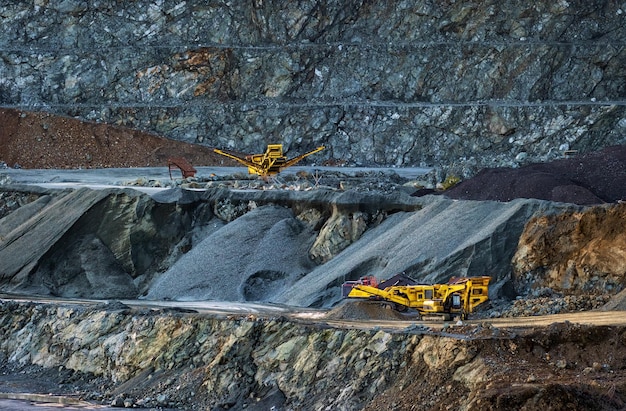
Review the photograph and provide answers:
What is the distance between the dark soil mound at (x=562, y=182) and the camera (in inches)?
1287

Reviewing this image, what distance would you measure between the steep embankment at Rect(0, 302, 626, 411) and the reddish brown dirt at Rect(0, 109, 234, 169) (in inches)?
1089

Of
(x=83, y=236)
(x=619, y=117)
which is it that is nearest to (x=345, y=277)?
(x=83, y=236)

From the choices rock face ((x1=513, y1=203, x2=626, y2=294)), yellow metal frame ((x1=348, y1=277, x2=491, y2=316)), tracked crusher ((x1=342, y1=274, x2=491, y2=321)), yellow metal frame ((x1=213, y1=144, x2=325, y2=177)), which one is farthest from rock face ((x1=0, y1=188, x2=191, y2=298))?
rock face ((x1=513, y1=203, x2=626, y2=294))

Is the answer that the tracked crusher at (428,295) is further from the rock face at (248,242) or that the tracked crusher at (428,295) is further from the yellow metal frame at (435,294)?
the rock face at (248,242)

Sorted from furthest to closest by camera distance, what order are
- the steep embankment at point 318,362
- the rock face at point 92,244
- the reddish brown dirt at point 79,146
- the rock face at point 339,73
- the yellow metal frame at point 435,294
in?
the reddish brown dirt at point 79,146, the rock face at point 339,73, the rock face at point 92,244, the yellow metal frame at point 435,294, the steep embankment at point 318,362

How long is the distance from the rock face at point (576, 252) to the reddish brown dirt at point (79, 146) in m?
30.0

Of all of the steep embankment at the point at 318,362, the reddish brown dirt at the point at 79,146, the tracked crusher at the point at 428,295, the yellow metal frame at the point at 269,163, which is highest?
the reddish brown dirt at the point at 79,146

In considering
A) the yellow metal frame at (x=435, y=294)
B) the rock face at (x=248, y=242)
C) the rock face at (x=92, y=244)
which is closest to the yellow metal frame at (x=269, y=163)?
the rock face at (x=248, y=242)

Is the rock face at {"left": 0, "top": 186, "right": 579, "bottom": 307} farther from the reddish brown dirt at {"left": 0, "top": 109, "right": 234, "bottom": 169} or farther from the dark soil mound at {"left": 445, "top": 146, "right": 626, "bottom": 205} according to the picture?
the reddish brown dirt at {"left": 0, "top": 109, "right": 234, "bottom": 169}

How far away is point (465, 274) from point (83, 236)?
1364 cm

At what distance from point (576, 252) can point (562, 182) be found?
287 inches

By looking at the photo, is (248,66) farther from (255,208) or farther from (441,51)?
(255,208)

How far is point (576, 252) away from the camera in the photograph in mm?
26734

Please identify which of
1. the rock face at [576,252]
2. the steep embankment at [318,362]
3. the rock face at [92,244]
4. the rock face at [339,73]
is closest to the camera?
the steep embankment at [318,362]
